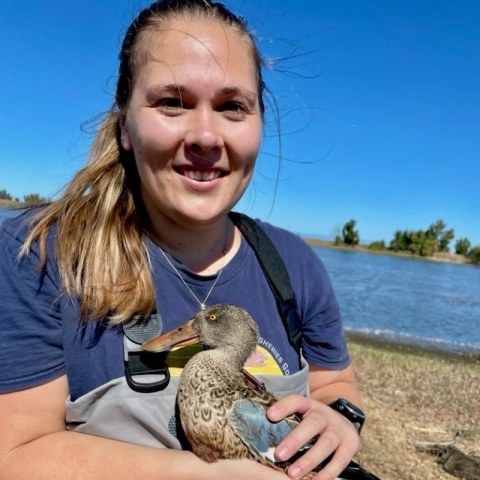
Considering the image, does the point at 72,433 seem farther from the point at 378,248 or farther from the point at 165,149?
the point at 378,248

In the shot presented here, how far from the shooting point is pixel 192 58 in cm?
220

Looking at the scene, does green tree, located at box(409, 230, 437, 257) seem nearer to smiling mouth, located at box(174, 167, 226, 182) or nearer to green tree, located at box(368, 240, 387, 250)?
green tree, located at box(368, 240, 387, 250)

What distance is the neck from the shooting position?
2.49 m

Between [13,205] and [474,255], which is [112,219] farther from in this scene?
[474,255]

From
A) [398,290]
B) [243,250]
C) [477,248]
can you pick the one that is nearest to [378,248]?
[477,248]

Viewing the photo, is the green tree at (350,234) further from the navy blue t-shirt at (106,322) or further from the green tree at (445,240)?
the navy blue t-shirt at (106,322)

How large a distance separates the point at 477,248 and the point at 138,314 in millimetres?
80285

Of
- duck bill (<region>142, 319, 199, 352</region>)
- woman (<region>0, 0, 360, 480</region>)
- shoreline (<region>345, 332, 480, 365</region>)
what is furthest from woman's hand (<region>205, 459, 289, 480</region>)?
shoreline (<region>345, 332, 480, 365</region>)

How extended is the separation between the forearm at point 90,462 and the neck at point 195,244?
0.86 meters

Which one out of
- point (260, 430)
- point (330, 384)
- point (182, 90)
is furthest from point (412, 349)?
point (182, 90)

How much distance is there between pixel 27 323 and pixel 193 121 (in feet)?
3.39

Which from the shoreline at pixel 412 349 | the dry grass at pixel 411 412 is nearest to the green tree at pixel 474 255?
the shoreline at pixel 412 349

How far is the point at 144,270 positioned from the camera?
2.28 meters

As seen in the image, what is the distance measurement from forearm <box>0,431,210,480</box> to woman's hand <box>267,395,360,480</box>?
1.09 feet
